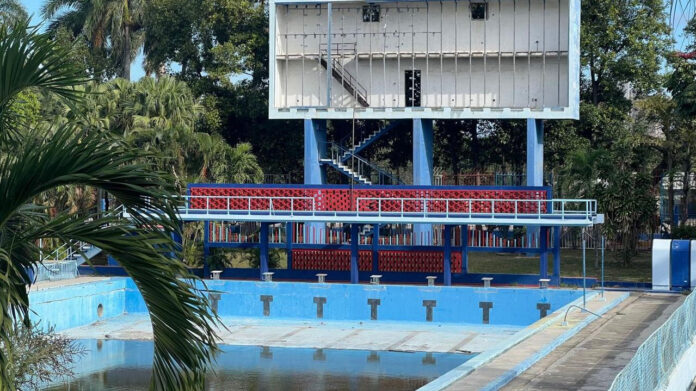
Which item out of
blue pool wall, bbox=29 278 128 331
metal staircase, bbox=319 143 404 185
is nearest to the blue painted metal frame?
blue pool wall, bbox=29 278 128 331

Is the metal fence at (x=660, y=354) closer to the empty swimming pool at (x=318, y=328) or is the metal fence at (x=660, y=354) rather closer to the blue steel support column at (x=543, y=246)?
the empty swimming pool at (x=318, y=328)

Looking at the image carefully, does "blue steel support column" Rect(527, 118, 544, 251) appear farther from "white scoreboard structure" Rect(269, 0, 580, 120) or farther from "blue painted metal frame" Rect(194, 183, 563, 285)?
"blue painted metal frame" Rect(194, 183, 563, 285)

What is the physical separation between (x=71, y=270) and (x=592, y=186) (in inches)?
813

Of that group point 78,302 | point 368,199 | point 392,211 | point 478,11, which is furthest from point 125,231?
point 478,11

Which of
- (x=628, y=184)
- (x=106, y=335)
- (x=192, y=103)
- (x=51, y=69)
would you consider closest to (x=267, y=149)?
(x=192, y=103)

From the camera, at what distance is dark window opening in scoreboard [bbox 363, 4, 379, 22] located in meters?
48.2

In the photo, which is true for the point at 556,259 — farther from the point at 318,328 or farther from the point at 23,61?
the point at 23,61

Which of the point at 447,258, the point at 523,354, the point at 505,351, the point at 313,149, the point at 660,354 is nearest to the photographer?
the point at 660,354

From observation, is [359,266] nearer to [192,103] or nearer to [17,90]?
[192,103]

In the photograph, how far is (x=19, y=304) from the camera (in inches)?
290

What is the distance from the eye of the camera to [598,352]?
23.6 meters

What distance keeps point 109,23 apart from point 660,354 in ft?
184

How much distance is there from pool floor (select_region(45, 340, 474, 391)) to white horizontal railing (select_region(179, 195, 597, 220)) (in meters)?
8.10

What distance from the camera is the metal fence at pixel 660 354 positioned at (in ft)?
38.4
